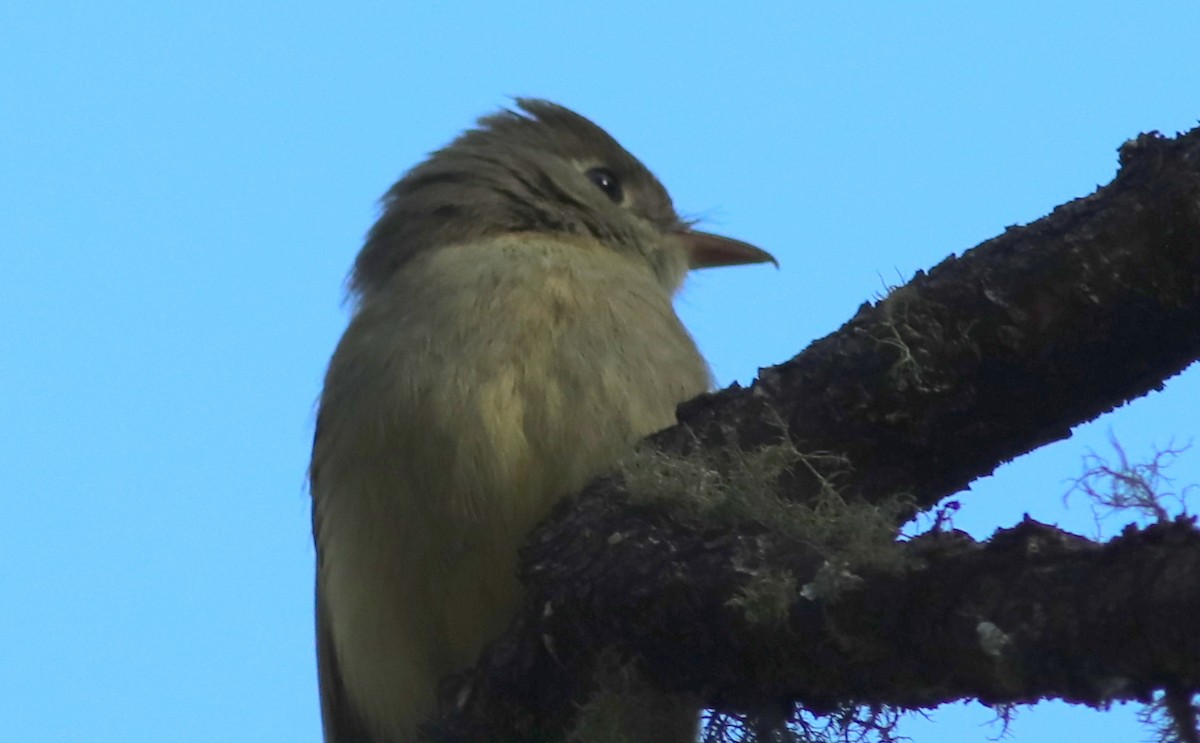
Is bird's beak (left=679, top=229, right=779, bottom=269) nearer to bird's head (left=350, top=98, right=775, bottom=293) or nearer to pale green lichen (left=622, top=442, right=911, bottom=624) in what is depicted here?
bird's head (left=350, top=98, right=775, bottom=293)

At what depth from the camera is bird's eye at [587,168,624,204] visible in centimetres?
571

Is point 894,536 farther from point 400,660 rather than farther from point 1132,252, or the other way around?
point 400,660

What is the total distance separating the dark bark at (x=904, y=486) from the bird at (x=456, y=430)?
0.24 m

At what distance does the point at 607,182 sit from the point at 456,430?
188 cm

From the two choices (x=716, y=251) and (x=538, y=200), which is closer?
(x=538, y=200)

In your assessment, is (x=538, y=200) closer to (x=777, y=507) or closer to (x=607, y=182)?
(x=607, y=182)

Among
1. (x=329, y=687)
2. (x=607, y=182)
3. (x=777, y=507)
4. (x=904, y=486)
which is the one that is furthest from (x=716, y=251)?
(x=777, y=507)

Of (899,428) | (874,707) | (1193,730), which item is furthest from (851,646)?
(899,428)

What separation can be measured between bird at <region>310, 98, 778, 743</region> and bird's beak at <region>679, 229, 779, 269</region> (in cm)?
91

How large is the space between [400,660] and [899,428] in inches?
55.8

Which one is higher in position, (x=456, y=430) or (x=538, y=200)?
(x=538, y=200)

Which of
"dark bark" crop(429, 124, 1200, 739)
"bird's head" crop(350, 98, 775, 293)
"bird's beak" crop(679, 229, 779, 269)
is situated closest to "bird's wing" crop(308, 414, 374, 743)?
"bird's head" crop(350, 98, 775, 293)

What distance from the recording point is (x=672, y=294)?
18.8ft

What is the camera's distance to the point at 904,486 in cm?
385
